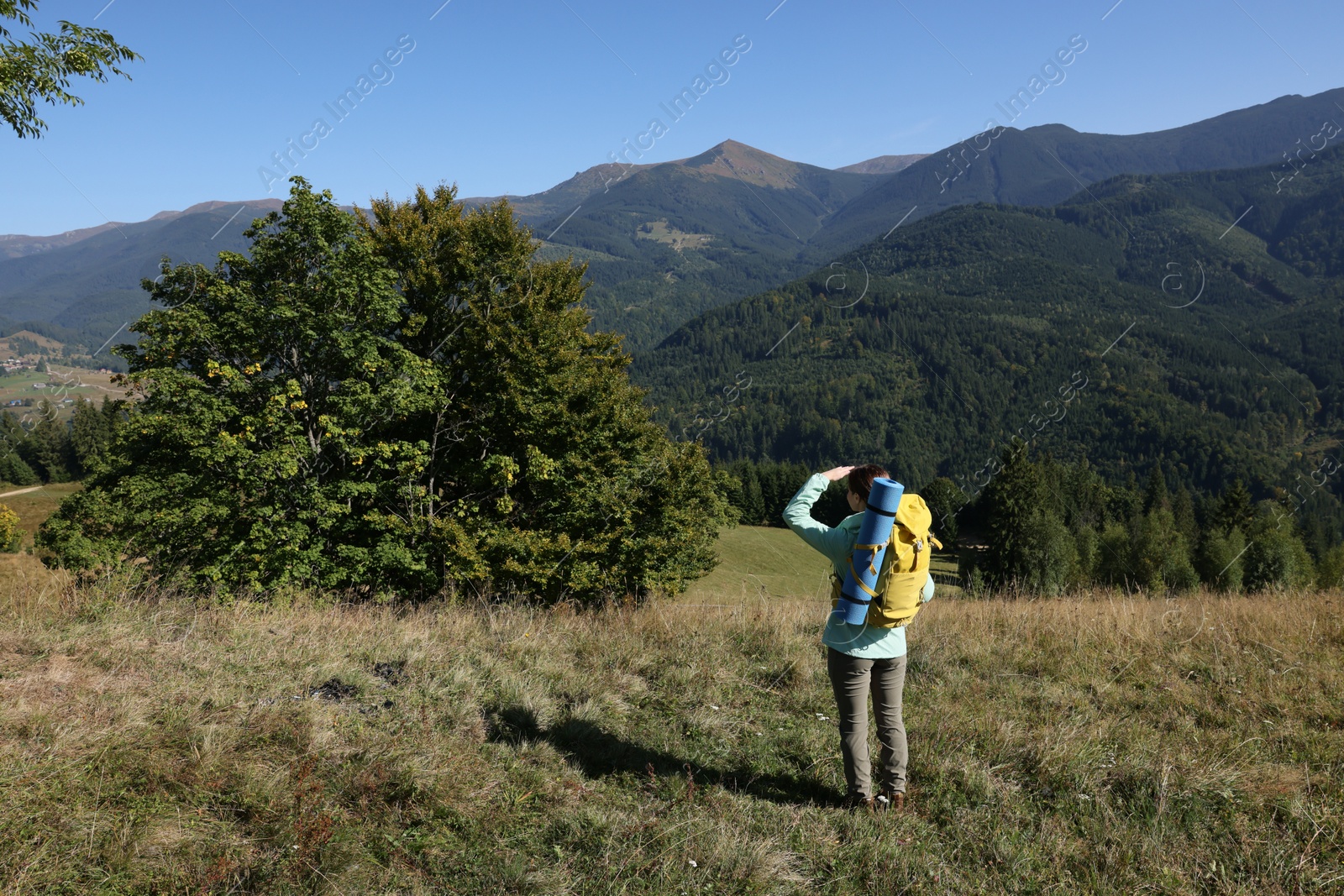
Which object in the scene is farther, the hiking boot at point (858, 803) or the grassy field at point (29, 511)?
the grassy field at point (29, 511)

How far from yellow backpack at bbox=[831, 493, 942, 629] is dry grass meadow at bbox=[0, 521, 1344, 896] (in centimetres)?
121

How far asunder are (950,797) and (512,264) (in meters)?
16.3

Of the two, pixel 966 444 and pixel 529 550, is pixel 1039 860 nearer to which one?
pixel 529 550

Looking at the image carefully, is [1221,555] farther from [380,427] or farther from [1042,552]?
[380,427]

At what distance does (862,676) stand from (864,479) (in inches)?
45.2

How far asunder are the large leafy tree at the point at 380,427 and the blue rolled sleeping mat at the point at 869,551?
12387mm

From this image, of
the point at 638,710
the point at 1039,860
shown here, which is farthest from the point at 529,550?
the point at 1039,860

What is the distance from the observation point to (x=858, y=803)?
4000 millimetres

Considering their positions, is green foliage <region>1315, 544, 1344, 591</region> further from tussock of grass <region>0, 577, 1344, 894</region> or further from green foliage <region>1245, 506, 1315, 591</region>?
tussock of grass <region>0, 577, 1344, 894</region>

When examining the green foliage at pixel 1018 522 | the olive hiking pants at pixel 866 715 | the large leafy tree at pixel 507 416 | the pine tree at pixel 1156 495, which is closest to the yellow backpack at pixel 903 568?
the olive hiking pants at pixel 866 715

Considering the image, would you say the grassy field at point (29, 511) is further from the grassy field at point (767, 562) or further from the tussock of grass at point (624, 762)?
the grassy field at point (767, 562)

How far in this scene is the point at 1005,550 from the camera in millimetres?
57812

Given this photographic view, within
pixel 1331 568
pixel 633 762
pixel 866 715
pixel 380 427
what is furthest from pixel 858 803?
pixel 1331 568

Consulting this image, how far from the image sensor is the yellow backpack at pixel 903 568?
3.67 meters
